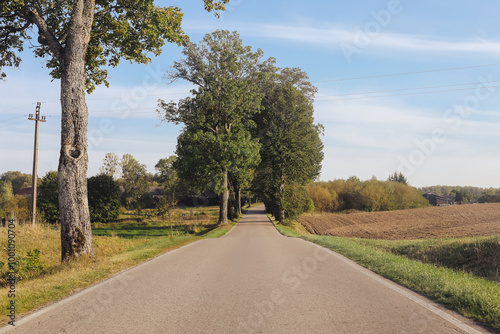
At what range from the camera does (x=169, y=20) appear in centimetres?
1317

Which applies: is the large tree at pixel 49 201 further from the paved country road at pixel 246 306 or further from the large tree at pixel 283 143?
the paved country road at pixel 246 306

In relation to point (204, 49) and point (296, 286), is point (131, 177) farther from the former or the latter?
point (296, 286)

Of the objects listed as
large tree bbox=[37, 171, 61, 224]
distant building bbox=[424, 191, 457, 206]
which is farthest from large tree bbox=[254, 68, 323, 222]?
distant building bbox=[424, 191, 457, 206]

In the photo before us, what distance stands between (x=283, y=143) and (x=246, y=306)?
33.5m

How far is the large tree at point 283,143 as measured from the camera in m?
38.5

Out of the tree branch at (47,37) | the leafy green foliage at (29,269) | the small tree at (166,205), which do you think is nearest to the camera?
the leafy green foliage at (29,269)

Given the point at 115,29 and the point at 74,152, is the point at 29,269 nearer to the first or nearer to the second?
the point at 74,152

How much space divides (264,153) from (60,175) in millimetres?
29706

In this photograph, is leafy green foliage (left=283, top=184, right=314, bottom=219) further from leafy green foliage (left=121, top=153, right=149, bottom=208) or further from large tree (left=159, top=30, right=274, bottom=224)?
leafy green foliage (left=121, top=153, right=149, bottom=208)

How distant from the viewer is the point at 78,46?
10977 mm

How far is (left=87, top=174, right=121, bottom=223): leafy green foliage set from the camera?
162 ft

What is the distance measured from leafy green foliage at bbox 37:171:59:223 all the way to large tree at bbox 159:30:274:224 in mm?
22027

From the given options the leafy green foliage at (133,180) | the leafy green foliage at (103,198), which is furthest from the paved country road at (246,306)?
the leafy green foliage at (133,180)

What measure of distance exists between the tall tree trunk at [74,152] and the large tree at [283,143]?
27.8 meters
